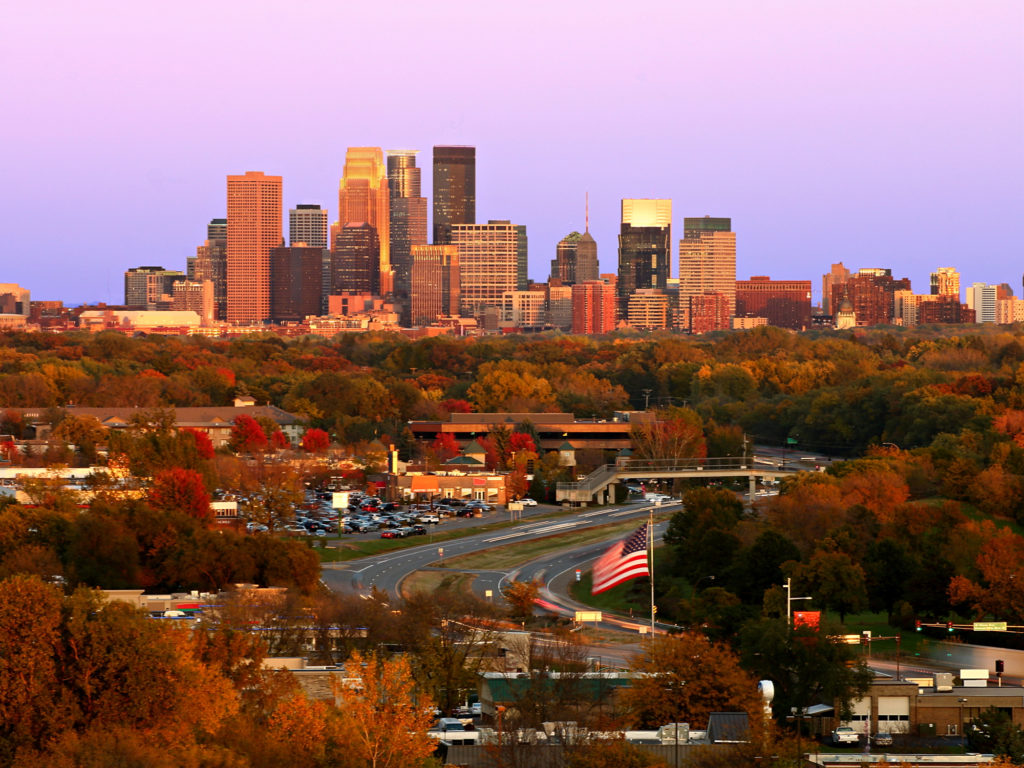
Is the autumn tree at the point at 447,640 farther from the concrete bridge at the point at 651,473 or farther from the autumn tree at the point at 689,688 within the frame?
the concrete bridge at the point at 651,473

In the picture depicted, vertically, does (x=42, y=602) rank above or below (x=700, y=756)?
above

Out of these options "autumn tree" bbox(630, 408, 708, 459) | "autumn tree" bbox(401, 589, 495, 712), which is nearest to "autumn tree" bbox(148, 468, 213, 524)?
"autumn tree" bbox(401, 589, 495, 712)

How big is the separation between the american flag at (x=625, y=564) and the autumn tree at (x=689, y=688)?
374 centimetres

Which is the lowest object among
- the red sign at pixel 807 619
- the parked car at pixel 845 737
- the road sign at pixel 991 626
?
the parked car at pixel 845 737

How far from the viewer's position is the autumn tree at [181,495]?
6544 cm

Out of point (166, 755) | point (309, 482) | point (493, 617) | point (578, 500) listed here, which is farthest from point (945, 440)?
point (166, 755)

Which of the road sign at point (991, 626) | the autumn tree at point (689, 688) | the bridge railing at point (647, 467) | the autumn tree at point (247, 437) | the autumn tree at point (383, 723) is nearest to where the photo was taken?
the autumn tree at point (383, 723)

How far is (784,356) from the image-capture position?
560 ft

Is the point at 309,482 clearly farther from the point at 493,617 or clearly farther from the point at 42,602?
the point at 42,602

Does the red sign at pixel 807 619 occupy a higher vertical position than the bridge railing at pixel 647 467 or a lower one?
higher

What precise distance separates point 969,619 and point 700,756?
22927mm

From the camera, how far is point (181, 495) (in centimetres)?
6575

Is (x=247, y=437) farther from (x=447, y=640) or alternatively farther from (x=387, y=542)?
(x=447, y=640)

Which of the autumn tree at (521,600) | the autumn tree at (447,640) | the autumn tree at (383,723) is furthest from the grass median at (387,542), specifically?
the autumn tree at (383,723)
